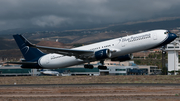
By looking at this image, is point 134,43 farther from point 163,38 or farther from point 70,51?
point 70,51

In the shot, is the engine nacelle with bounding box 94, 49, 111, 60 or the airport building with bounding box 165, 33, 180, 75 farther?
the airport building with bounding box 165, 33, 180, 75

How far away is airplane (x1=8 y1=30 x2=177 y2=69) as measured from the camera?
48438mm

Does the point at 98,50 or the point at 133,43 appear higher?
the point at 133,43

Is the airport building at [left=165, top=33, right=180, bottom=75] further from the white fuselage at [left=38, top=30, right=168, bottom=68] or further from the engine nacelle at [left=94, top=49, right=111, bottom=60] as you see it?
the engine nacelle at [left=94, top=49, right=111, bottom=60]

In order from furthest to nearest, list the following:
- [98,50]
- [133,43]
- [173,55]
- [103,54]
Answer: [173,55] < [98,50] < [103,54] < [133,43]

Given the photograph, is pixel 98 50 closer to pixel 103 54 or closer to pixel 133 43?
pixel 103 54

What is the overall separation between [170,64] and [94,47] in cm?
7491

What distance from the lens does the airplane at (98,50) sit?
4844 centimetres

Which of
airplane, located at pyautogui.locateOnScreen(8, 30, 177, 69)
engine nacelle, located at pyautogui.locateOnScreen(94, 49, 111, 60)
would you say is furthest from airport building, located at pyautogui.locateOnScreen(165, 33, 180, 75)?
engine nacelle, located at pyautogui.locateOnScreen(94, 49, 111, 60)

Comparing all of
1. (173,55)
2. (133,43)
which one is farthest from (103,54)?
(173,55)

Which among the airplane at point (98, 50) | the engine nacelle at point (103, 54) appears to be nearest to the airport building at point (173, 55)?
the airplane at point (98, 50)

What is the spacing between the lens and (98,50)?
53.5 m

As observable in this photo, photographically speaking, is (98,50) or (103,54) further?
(98,50)

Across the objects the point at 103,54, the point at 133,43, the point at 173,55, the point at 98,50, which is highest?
the point at 173,55
